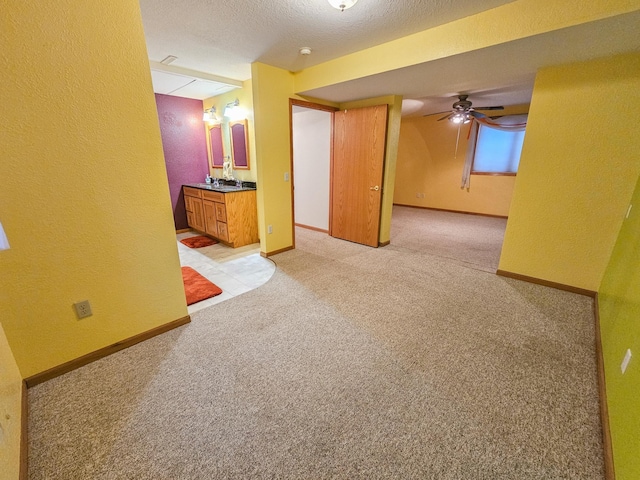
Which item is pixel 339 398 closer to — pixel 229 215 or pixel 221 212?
pixel 229 215

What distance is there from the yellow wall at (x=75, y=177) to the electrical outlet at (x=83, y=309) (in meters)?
0.03

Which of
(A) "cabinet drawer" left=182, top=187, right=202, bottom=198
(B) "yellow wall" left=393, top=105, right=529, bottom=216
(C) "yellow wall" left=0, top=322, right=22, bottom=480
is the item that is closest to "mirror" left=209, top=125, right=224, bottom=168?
(A) "cabinet drawer" left=182, top=187, right=202, bottom=198

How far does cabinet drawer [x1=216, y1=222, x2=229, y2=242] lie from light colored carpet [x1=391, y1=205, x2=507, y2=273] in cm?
256

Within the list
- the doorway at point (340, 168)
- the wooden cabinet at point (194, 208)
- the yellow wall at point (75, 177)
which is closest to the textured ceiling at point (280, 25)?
the yellow wall at point (75, 177)

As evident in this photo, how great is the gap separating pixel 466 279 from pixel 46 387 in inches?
139

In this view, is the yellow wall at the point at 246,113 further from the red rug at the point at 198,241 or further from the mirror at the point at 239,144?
the red rug at the point at 198,241

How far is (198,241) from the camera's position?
432 cm

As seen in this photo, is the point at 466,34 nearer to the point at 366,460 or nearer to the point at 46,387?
the point at 366,460

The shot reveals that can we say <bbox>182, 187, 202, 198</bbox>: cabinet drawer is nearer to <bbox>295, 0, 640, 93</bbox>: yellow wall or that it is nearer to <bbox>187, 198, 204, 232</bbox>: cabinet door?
<bbox>187, 198, 204, 232</bbox>: cabinet door

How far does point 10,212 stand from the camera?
4.58 ft

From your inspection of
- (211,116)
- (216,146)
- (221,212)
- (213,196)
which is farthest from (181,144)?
(221,212)

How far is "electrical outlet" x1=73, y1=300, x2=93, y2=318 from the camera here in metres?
1.68

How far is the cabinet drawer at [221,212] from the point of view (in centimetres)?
382

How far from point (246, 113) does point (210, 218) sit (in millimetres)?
1681
